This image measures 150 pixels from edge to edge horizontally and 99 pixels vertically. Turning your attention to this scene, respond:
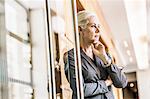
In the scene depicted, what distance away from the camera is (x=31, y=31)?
87.9 inches

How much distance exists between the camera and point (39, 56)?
7.25 feet

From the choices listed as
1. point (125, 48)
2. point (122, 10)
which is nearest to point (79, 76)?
point (122, 10)

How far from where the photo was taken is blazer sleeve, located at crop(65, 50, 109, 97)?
2.65m

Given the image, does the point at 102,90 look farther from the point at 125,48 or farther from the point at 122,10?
the point at 125,48

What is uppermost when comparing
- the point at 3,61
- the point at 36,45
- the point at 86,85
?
the point at 36,45

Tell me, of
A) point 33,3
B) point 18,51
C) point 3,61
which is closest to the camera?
point 3,61

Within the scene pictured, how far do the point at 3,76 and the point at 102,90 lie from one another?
1.39 meters

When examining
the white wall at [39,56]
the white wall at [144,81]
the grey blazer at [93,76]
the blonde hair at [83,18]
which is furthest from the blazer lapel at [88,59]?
the white wall at [144,81]

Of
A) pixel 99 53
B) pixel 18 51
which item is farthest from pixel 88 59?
pixel 18 51

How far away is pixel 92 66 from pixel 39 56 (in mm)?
766

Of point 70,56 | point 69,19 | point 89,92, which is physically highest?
point 69,19

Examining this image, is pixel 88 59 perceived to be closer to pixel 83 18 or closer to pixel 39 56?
pixel 83 18

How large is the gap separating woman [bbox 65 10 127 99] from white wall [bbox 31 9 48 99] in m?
0.47

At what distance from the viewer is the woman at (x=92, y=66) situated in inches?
110
